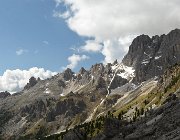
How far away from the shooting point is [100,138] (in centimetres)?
16725

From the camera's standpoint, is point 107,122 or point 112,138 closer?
point 112,138

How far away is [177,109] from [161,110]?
1215 inches

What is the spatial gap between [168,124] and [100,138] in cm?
4797

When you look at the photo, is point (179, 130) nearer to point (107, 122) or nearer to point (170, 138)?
point (170, 138)

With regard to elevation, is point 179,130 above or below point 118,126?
below

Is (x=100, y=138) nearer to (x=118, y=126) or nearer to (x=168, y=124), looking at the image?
(x=118, y=126)

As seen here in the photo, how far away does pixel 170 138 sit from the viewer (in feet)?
333

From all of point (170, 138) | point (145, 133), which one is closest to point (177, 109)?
point (145, 133)

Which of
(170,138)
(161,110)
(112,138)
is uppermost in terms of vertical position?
(161,110)

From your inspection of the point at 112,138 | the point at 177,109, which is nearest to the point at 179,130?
the point at 177,109

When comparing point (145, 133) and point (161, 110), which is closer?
point (145, 133)

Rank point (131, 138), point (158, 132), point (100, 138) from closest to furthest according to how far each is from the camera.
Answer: point (158, 132)
point (131, 138)
point (100, 138)

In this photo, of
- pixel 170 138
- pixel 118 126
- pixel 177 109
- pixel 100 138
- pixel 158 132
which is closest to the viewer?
pixel 170 138

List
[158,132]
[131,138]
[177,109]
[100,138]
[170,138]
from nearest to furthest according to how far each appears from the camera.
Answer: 1. [170,138]
2. [158,132]
3. [131,138]
4. [177,109]
5. [100,138]
